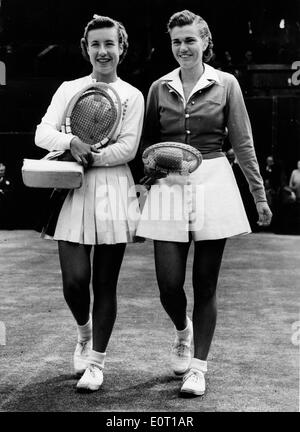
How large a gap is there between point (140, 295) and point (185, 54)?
319 cm

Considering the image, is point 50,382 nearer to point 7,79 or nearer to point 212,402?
point 212,402

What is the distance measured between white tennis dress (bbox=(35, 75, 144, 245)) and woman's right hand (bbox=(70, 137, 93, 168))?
0.10ft

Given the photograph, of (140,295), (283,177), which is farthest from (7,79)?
(140,295)

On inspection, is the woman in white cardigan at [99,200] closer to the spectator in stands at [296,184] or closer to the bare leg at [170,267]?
the bare leg at [170,267]

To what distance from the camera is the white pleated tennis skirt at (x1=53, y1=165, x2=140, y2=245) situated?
3346mm

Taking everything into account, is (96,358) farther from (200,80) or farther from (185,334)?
(200,80)

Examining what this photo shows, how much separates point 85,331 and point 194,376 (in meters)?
0.59

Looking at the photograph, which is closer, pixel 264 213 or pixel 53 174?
pixel 53 174

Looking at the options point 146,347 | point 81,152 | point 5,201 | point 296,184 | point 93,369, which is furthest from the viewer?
point 5,201

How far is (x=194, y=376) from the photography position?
338cm

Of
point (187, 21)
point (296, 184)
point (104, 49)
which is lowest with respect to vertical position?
point (296, 184)

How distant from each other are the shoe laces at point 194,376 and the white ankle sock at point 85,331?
527 mm

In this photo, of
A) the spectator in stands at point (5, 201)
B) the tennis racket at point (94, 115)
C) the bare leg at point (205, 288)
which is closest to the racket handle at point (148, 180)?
the tennis racket at point (94, 115)

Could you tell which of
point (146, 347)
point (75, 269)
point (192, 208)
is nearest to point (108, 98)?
point (192, 208)
